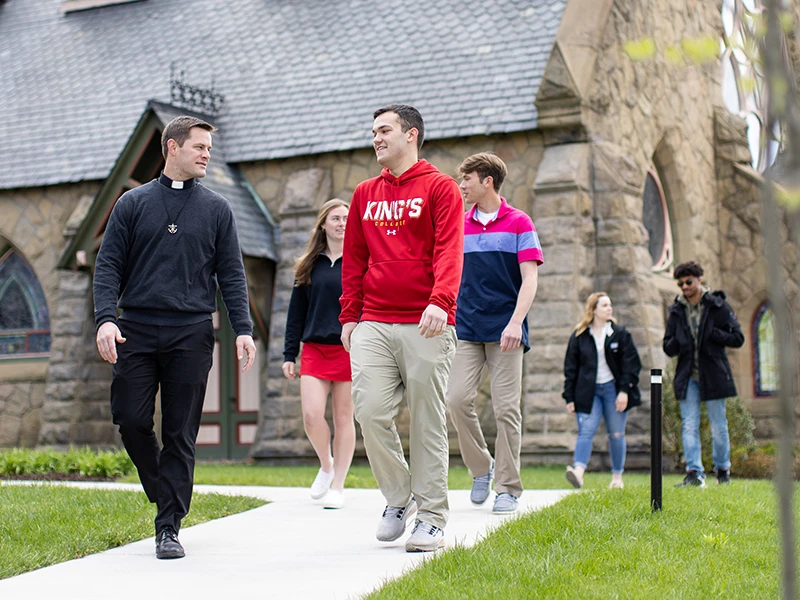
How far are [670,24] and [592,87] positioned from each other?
3411mm

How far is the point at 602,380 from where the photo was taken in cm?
909

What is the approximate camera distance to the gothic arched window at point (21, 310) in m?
Result: 16.7

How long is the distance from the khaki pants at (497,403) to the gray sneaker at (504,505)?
0.07 m

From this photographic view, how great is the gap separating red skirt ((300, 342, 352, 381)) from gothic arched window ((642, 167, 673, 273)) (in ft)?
29.3

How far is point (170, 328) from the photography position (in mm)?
5211

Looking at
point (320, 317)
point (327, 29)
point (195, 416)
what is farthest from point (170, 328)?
point (327, 29)

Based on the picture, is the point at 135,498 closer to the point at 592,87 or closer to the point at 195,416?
the point at 195,416

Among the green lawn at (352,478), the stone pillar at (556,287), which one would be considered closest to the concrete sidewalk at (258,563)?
the green lawn at (352,478)

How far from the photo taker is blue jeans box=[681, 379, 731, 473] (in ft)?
29.3

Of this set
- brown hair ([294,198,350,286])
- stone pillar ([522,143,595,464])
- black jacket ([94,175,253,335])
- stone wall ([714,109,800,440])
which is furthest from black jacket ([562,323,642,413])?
stone wall ([714,109,800,440])

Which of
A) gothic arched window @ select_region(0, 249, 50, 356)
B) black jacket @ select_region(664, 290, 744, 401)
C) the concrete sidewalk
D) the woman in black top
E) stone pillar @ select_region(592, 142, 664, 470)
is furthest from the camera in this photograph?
gothic arched window @ select_region(0, 249, 50, 356)

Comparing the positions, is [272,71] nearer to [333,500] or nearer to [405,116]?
[333,500]

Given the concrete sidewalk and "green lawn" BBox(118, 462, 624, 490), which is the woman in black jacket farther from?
the concrete sidewalk

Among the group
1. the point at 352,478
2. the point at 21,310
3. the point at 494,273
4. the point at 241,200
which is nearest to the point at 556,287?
the point at 352,478
